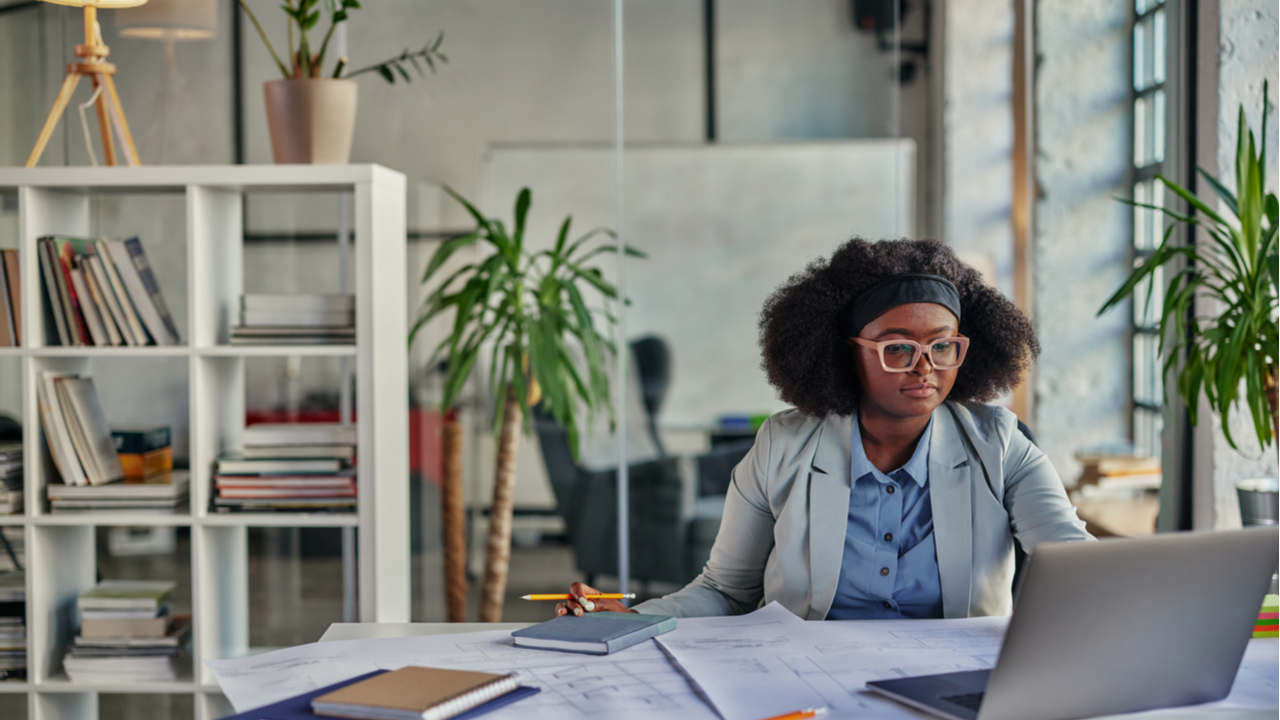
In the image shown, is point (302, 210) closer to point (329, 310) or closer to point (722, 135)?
point (329, 310)

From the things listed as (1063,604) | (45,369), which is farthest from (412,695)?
(45,369)

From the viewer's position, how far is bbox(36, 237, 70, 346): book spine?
8.53 feet

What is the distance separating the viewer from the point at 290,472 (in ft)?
8.76

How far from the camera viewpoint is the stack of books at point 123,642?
266 cm

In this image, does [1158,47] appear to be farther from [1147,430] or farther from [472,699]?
[472,699]

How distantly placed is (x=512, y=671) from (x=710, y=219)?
105 inches

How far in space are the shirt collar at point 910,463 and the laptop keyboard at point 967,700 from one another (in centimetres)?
Result: 68

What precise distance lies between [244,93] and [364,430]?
167 centimetres

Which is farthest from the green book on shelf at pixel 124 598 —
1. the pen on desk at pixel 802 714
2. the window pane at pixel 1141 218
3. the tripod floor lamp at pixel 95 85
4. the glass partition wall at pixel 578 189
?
the window pane at pixel 1141 218

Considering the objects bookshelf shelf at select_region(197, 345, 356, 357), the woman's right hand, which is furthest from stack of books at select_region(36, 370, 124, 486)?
the woman's right hand

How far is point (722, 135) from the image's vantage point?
3.75 meters

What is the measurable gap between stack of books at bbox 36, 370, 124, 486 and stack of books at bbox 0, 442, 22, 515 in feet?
0.32

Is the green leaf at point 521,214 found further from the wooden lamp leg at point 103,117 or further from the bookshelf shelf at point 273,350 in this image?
the wooden lamp leg at point 103,117

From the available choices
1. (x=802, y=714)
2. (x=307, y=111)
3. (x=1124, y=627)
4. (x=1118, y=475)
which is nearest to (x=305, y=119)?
(x=307, y=111)
